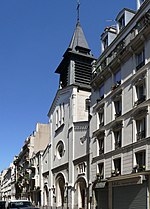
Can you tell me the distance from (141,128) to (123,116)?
8.50 ft

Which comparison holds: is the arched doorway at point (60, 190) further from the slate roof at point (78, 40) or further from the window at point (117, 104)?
the slate roof at point (78, 40)

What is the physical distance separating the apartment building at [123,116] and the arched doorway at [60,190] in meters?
11.4

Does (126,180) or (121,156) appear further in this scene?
(121,156)

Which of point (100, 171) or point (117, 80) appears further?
point (100, 171)

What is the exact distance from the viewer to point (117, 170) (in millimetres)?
24375

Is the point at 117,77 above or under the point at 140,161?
above

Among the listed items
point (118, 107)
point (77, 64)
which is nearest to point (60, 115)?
point (77, 64)

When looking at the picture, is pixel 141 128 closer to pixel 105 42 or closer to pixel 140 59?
pixel 140 59

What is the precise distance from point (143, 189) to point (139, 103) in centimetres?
590

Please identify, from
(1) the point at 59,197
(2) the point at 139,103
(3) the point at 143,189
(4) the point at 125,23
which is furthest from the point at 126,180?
(1) the point at 59,197

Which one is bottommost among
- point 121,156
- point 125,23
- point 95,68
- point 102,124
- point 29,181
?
point 29,181

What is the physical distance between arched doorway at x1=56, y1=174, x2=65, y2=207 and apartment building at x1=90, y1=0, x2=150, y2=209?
37.4 feet

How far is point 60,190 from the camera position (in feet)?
135

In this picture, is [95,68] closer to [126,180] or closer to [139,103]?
[139,103]
